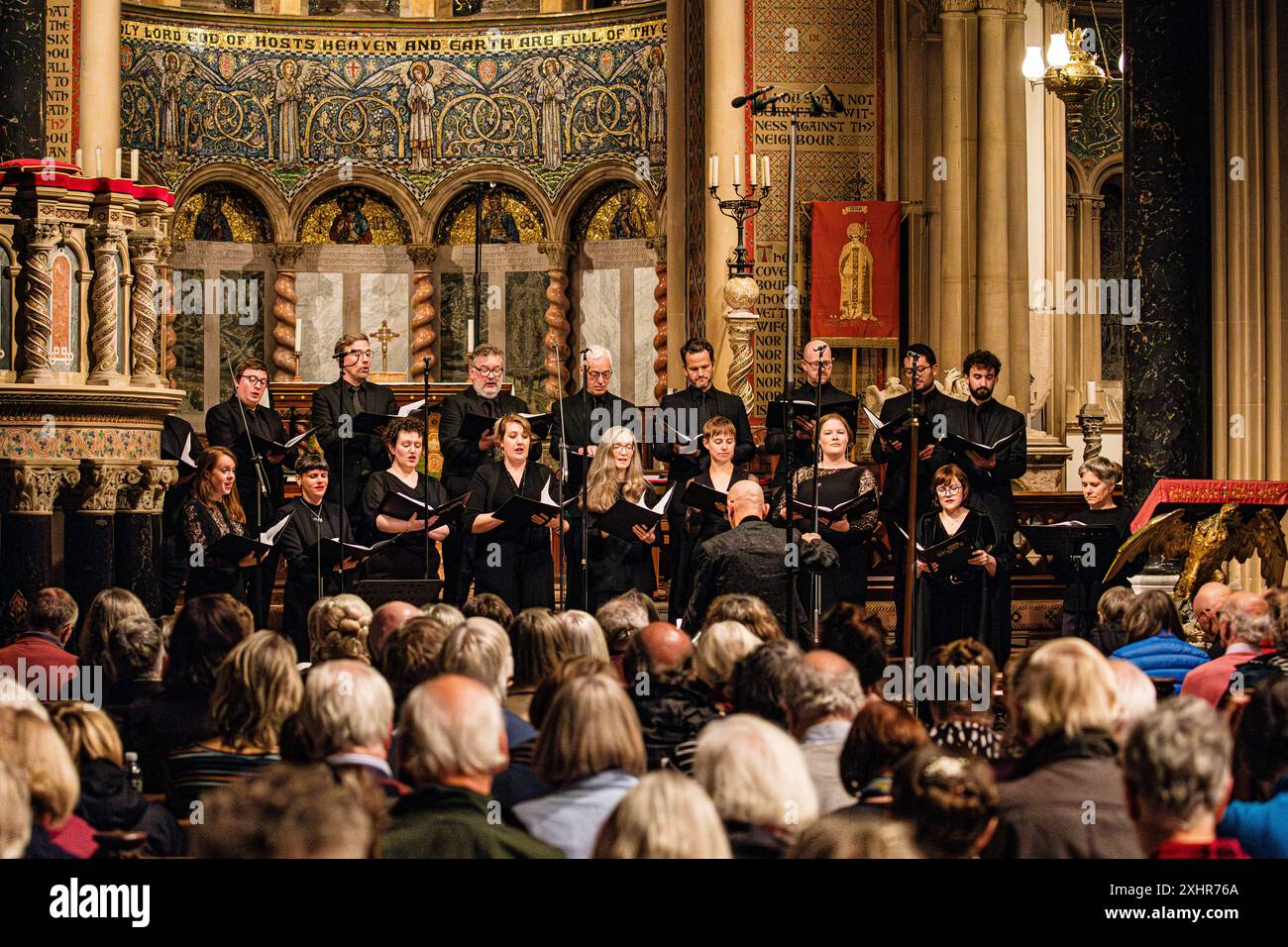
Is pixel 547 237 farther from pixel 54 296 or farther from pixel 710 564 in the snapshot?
pixel 710 564

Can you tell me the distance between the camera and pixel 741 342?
12.4 m

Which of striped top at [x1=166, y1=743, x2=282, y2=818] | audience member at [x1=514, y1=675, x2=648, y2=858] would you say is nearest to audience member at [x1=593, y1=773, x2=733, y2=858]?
audience member at [x1=514, y1=675, x2=648, y2=858]

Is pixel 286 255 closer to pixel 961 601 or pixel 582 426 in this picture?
pixel 582 426

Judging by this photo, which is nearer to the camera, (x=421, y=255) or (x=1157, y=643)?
(x=1157, y=643)

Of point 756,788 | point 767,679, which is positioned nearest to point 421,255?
point 767,679

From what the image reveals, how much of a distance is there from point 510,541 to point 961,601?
2.07 meters

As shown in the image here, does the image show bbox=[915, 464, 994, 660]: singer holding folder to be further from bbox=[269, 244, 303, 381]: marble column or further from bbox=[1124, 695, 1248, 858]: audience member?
bbox=[269, 244, 303, 381]: marble column

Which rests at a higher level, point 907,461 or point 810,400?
point 810,400

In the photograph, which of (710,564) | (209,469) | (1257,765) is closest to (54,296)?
(209,469)

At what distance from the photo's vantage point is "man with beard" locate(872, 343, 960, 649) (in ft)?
27.2

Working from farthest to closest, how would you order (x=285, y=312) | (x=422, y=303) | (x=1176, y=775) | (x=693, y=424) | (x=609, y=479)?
1. (x=422, y=303)
2. (x=285, y=312)
3. (x=693, y=424)
4. (x=609, y=479)
5. (x=1176, y=775)

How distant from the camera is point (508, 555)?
8.49 meters

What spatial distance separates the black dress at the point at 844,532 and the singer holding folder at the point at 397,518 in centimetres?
163

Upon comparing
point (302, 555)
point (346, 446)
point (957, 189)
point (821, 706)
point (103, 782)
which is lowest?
point (103, 782)
